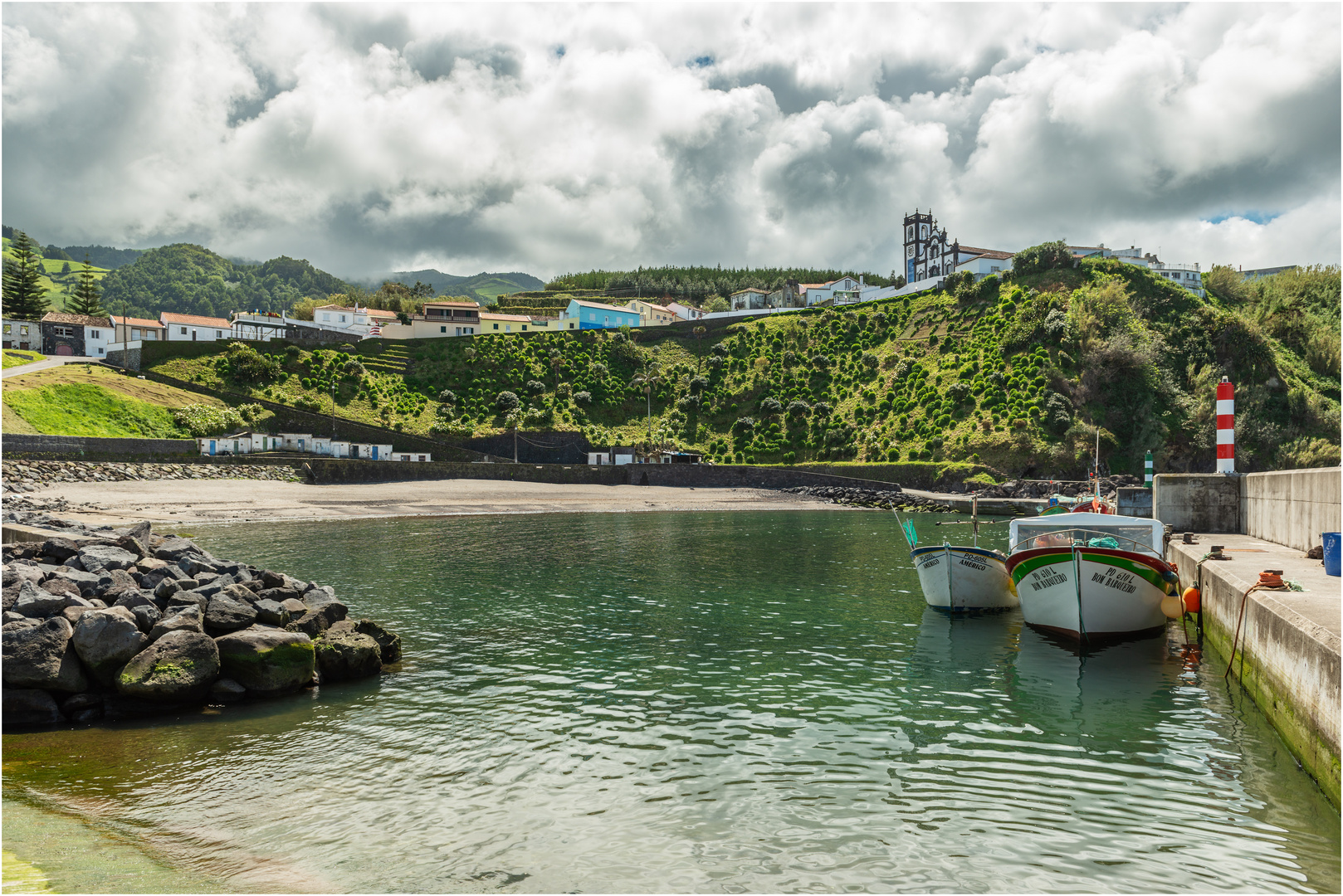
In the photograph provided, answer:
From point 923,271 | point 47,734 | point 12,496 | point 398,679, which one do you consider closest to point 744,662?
point 398,679

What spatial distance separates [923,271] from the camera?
122 metres

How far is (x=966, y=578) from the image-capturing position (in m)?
20.0

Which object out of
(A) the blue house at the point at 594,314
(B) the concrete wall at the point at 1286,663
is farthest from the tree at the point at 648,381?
(B) the concrete wall at the point at 1286,663

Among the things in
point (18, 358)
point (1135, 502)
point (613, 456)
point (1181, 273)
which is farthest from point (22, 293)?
point (1181, 273)

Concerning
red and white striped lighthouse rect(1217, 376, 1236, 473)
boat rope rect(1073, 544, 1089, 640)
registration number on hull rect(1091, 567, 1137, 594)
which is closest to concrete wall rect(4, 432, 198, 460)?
boat rope rect(1073, 544, 1089, 640)

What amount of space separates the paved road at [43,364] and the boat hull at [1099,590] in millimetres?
69753

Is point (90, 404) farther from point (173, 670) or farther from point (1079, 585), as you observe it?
point (1079, 585)

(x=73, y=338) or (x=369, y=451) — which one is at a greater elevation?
(x=73, y=338)

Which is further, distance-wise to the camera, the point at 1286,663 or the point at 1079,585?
the point at 1079,585

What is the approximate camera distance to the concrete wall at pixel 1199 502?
848 inches

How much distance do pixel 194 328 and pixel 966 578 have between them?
95.4 metres

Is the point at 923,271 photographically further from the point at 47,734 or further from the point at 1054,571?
the point at 47,734

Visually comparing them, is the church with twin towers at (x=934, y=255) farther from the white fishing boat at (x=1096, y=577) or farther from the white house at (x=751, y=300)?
the white fishing boat at (x=1096, y=577)

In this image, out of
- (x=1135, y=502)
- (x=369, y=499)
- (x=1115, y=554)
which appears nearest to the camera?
(x=1115, y=554)
